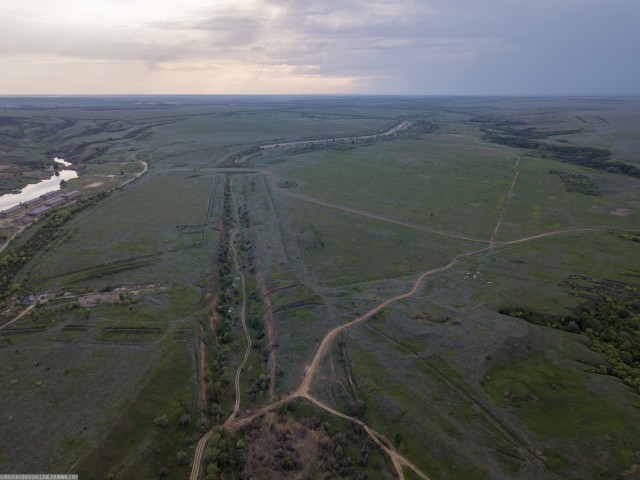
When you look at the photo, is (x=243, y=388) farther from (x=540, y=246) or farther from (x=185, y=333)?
(x=540, y=246)

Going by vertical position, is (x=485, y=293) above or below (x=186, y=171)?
below

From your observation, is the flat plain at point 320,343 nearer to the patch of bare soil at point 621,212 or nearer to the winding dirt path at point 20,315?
the winding dirt path at point 20,315

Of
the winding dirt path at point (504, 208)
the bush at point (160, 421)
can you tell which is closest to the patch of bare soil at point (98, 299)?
the bush at point (160, 421)

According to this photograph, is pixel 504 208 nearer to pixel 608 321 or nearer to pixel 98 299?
pixel 608 321

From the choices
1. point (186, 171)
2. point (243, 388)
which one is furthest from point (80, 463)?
point (186, 171)

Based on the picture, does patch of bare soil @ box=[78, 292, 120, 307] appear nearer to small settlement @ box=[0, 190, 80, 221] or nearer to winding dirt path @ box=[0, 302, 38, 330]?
winding dirt path @ box=[0, 302, 38, 330]

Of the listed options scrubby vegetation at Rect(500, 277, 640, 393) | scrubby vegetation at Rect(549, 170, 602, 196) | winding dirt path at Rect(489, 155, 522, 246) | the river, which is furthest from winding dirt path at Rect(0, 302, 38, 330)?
scrubby vegetation at Rect(549, 170, 602, 196)
